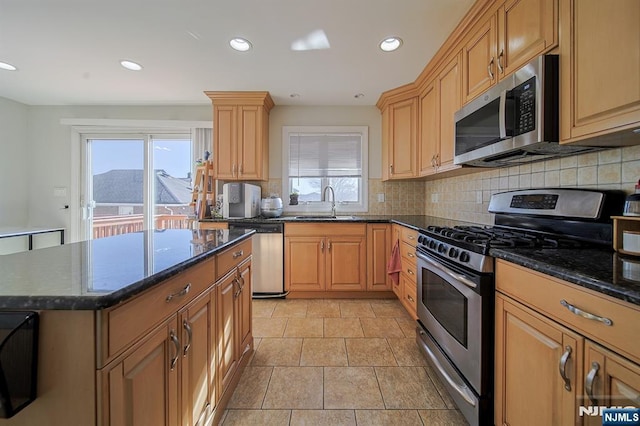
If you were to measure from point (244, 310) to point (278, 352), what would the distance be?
0.50m

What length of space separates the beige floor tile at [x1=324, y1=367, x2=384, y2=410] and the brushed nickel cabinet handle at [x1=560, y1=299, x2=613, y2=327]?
43.5 inches

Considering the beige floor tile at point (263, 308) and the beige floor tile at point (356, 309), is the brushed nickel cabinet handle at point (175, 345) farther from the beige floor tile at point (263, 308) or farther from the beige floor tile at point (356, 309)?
the beige floor tile at point (356, 309)

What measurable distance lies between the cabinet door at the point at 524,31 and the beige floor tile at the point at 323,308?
240cm

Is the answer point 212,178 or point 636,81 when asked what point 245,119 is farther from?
point 636,81

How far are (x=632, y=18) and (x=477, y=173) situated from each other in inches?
61.2

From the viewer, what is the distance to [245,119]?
10.8 ft

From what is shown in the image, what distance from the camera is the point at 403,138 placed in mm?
3189

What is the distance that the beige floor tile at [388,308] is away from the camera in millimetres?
2721

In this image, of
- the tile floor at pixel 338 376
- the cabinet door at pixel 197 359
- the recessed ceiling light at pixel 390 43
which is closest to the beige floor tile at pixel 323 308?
the tile floor at pixel 338 376

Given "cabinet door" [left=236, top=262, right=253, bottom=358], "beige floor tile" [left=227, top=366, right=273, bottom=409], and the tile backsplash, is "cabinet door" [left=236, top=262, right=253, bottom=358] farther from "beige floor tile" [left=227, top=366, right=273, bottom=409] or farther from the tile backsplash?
the tile backsplash

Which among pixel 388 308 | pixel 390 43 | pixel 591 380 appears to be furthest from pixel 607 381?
pixel 390 43

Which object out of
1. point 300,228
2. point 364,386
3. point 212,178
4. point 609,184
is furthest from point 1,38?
point 609,184

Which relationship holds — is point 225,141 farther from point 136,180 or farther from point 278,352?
point 278,352

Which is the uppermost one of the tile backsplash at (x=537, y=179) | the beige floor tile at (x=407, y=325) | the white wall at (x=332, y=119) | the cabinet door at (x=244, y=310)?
the white wall at (x=332, y=119)
